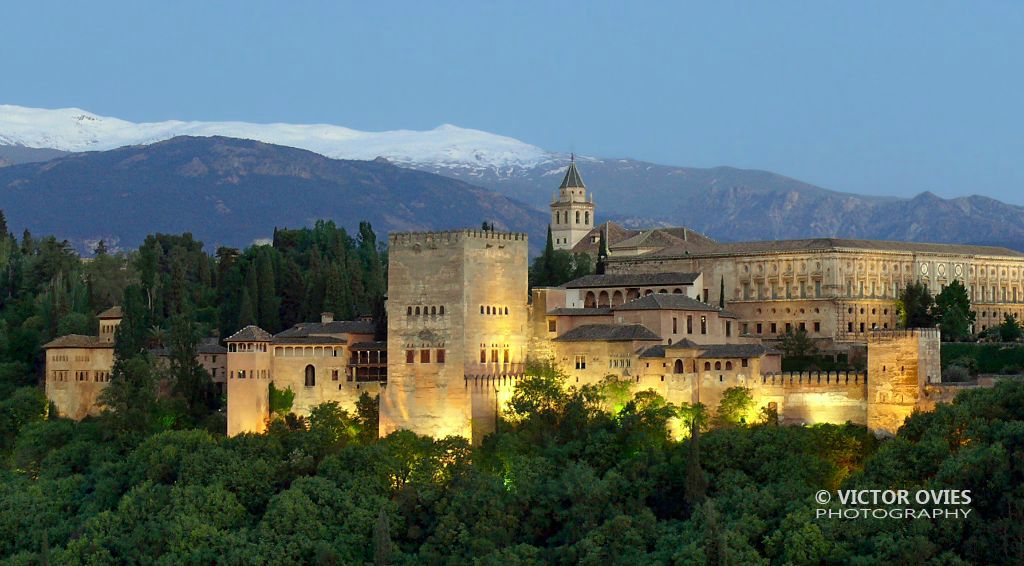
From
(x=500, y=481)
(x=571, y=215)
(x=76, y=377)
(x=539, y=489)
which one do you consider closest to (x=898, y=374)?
(x=539, y=489)

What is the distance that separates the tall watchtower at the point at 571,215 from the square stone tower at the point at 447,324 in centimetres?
3714

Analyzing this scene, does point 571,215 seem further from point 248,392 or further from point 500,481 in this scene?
point 500,481

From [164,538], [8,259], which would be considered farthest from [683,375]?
[8,259]

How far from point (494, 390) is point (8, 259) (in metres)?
42.8

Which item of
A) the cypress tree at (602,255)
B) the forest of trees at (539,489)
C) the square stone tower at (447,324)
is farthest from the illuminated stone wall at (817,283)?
the forest of trees at (539,489)

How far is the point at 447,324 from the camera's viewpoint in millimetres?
60344

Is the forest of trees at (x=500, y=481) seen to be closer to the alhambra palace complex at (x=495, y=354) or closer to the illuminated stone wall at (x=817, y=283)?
the alhambra palace complex at (x=495, y=354)

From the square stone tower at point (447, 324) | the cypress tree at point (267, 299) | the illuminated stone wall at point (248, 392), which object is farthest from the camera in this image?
the cypress tree at point (267, 299)

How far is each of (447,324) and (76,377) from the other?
18.4 m

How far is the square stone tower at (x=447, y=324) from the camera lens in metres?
60.0

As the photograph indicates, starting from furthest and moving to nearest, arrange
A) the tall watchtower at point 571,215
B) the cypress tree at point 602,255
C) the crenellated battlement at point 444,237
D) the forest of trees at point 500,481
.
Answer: the tall watchtower at point 571,215
the cypress tree at point 602,255
the crenellated battlement at point 444,237
the forest of trees at point 500,481

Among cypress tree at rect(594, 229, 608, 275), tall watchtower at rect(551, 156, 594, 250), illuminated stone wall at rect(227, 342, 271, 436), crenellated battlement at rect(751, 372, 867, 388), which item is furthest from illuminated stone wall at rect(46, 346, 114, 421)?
tall watchtower at rect(551, 156, 594, 250)

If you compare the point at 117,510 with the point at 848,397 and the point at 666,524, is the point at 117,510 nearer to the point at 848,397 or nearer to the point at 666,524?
the point at 666,524

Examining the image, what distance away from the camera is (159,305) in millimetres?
78062
